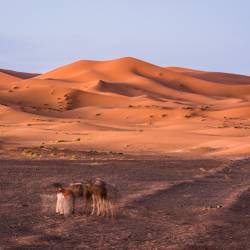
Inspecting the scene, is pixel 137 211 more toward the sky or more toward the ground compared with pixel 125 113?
more toward the ground

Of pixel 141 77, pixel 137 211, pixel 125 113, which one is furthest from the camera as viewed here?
pixel 141 77

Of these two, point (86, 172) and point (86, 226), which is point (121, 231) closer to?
point (86, 226)

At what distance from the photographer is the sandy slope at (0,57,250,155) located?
1667 inches

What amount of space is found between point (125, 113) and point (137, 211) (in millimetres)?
59436

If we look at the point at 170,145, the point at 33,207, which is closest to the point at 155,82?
the point at 170,145

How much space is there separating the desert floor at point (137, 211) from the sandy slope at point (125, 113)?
44.7 feet

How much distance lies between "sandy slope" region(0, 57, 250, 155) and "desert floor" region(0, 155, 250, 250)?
1363cm

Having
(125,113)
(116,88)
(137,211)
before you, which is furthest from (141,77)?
(137,211)

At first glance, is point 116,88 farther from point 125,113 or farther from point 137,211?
point 137,211

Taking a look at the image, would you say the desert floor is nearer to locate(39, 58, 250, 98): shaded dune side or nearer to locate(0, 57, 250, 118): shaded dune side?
locate(0, 57, 250, 118): shaded dune side

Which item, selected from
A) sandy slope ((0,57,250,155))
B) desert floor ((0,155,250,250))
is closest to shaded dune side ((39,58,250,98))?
sandy slope ((0,57,250,155))

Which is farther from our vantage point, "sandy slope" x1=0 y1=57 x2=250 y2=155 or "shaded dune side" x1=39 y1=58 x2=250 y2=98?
"shaded dune side" x1=39 y1=58 x2=250 y2=98

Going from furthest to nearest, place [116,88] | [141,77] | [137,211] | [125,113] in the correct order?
[141,77], [116,88], [125,113], [137,211]

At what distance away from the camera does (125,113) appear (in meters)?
73.9
